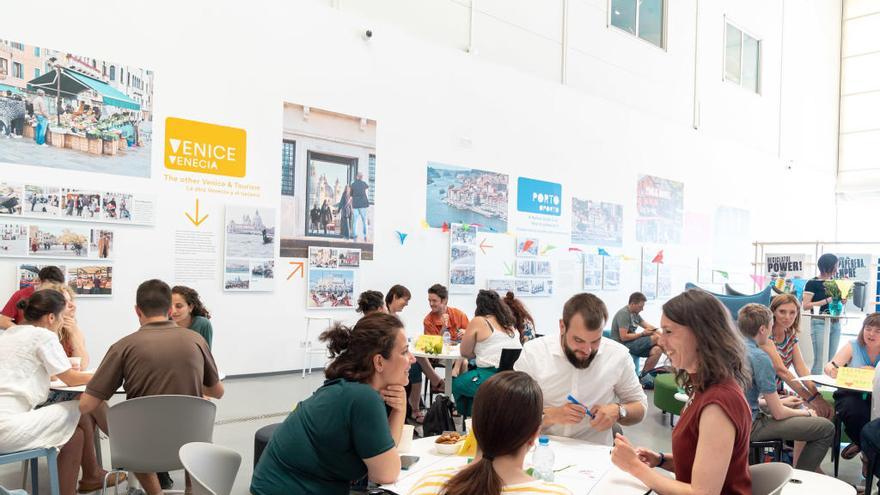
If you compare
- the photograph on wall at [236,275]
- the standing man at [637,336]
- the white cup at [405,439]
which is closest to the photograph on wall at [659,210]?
the standing man at [637,336]

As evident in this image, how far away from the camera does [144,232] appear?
6.37 metres

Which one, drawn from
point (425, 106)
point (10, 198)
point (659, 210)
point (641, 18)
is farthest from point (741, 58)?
point (10, 198)

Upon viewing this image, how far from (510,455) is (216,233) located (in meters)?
5.81

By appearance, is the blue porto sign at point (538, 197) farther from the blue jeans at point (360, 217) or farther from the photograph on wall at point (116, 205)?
the photograph on wall at point (116, 205)

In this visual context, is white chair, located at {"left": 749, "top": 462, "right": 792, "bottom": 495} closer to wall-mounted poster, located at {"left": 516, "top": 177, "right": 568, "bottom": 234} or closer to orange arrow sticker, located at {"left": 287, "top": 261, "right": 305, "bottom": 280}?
orange arrow sticker, located at {"left": 287, "top": 261, "right": 305, "bottom": 280}

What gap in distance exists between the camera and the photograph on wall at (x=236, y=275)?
22.7ft

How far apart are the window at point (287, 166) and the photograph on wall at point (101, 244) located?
1.91 m

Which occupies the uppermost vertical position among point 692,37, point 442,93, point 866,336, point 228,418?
point 692,37

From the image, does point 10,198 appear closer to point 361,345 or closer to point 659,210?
point 361,345

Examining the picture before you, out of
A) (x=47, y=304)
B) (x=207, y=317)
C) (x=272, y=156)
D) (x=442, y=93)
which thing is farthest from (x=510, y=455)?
(x=442, y=93)

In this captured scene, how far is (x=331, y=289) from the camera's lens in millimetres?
7781

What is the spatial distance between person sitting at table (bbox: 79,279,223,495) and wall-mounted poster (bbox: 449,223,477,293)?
222 inches

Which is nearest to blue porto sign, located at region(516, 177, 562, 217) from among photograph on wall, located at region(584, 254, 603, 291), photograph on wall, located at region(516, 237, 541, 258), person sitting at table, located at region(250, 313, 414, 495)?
photograph on wall, located at region(516, 237, 541, 258)

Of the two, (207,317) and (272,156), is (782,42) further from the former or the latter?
(207,317)
